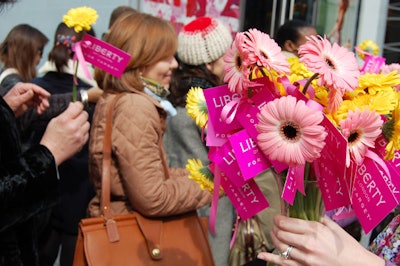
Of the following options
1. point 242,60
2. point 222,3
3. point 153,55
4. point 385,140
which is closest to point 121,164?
point 153,55

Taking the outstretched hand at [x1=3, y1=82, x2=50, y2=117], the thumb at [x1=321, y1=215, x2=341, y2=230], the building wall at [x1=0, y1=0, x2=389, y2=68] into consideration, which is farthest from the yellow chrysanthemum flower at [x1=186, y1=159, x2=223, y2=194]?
the building wall at [x1=0, y1=0, x2=389, y2=68]

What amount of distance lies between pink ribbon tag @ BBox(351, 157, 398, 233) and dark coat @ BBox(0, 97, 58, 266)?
3.19 ft

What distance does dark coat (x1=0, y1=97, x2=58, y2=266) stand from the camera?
150 cm

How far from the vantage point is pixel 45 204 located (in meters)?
1.65

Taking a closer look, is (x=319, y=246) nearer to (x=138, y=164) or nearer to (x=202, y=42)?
(x=138, y=164)

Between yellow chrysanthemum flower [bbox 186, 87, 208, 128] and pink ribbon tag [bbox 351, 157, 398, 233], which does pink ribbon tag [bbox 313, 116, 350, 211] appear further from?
yellow chrysanthemum flower [bbox 186, 87, 208, 128]

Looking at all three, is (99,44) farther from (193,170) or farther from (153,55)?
(193,170)

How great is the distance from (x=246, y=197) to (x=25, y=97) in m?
1.26

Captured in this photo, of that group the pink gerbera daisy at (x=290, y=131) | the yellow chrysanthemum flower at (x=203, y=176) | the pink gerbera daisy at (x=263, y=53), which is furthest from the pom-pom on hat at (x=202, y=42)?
the pink gerbera daisy at (x=290, y=131)

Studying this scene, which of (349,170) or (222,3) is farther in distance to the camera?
(222,3)

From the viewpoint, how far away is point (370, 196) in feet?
3.60

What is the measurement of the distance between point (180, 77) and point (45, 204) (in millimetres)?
1414

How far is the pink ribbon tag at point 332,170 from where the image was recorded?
1015mm

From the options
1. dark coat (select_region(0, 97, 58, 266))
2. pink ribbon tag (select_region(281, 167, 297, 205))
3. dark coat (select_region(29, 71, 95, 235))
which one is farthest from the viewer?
dark coat (select_region(29, 71, 95, 235))
